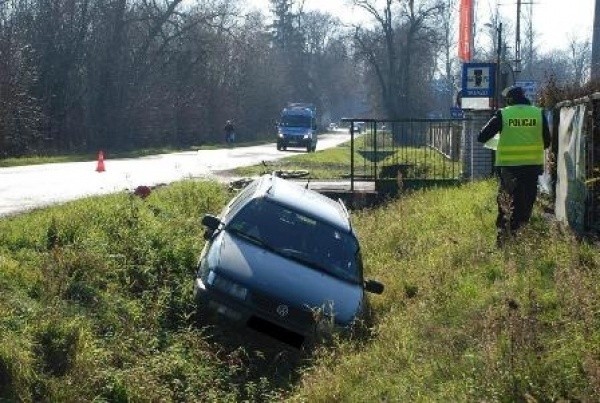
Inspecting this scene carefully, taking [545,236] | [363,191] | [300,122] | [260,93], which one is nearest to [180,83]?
[300,122]

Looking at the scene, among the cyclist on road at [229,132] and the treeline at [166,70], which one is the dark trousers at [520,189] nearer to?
the treeline at [166,70]

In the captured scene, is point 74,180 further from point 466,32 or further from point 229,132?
point 229,132

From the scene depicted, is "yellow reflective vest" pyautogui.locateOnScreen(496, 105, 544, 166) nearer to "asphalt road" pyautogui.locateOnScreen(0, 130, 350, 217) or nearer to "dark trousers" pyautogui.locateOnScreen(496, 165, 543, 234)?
"dark trousers" pyautogui.locateOnScreen(496, 165, 543, 234)

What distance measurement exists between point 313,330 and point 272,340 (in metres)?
0.45

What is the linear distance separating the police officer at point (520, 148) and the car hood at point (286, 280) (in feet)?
7.82

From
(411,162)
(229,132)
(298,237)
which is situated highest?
(229,132)

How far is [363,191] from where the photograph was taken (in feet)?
57.2

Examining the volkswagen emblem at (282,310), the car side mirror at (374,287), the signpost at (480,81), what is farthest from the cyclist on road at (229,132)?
the volkswagen emblem at (282,310)

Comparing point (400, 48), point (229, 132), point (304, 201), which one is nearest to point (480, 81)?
point (304, 201)

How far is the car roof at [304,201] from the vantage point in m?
9.69

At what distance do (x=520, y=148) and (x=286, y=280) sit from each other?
11.3 feet

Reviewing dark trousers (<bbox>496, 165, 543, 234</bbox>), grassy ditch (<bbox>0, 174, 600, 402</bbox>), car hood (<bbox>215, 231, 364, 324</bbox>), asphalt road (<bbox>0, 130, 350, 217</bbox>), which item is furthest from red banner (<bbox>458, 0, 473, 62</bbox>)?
car hood (<bbox>215, 231, 364, 324</bbox>)

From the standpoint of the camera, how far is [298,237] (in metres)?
9.22

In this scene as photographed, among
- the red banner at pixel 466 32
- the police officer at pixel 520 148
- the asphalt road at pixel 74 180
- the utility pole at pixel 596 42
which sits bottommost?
the asphalt road at pixel 74 180
